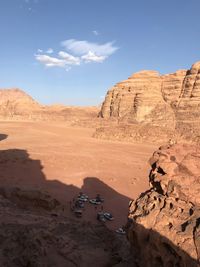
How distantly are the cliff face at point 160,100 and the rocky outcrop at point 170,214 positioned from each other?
33414 mm

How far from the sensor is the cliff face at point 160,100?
4344cm

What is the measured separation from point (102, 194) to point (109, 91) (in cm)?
4431

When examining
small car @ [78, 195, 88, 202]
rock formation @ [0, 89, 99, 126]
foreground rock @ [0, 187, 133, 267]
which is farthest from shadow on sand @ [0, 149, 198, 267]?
rock formation @ [0, 89, 99, 126]

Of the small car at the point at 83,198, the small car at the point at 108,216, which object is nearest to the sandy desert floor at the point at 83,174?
the small car at the point at 108,216

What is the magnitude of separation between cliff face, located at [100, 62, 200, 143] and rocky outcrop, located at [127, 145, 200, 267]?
3341cm

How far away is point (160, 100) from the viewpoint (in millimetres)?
48938

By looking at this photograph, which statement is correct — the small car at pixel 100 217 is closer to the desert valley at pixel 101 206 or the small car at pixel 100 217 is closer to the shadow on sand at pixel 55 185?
the desert valley at pixel 101 206

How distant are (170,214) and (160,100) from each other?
1777 inches

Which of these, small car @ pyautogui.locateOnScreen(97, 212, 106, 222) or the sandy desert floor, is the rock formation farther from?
small car @ pyautogui.locateOnScreen(97, 212, 106, 222)

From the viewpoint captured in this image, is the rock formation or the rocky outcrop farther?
the rock formation

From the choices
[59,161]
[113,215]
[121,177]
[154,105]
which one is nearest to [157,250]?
[113,215]

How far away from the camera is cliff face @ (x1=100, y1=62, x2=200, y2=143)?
43438 millimetres

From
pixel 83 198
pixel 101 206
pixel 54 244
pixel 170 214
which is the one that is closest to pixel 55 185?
pixel 83 198

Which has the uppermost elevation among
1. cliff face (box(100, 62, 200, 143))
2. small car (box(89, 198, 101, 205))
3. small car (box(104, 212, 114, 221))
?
cliff face (box(100, 62, 200, 143))
